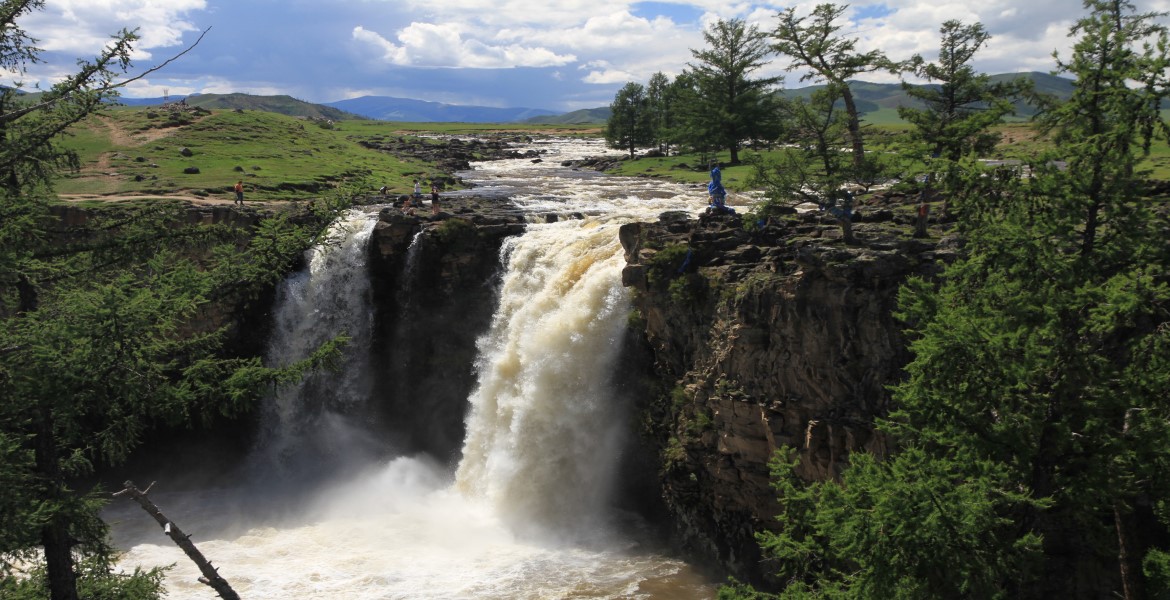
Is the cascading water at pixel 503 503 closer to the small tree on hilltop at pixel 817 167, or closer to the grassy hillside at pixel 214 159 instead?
the small tree on hilltop at pixel 817 167

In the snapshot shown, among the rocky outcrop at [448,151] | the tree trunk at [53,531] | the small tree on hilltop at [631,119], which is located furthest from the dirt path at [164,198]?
the small tree on hilltop at [631,119]

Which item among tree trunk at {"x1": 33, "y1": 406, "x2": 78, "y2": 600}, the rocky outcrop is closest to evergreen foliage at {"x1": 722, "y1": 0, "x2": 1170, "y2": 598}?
tree trunk at {"x1": 33, "y1": 406, "x2": 78, "y2": 600}

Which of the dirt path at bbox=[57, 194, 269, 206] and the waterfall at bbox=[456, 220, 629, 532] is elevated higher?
the dirt path at bbox=[57, 194, 269, 206]

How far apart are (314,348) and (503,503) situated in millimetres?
10500

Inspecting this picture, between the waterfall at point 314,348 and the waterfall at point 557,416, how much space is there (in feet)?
21.6

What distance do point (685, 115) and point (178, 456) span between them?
135 feet

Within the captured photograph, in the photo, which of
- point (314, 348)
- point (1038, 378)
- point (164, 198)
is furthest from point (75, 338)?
point (164, 198)

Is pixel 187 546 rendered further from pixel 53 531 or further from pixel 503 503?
pixel 503 503

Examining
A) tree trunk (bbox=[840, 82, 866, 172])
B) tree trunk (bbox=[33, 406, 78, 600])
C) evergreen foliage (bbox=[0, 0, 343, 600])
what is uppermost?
tree trunk (bbox=[840, 82, 866, 172])

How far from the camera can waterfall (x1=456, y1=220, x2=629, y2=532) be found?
25.5 meters

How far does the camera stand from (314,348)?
30.9m

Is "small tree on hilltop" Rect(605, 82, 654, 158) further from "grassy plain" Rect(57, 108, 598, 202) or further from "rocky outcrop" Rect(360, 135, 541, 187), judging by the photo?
"grassy plain" Rect(57, 108, 598, 202)

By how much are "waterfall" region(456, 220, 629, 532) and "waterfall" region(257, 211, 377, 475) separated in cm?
658

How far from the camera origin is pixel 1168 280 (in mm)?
14773
